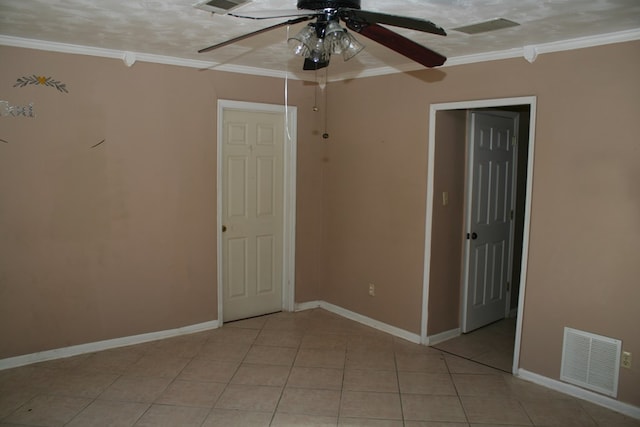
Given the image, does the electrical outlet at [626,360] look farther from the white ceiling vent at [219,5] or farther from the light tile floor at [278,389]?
the white ceiling vent at [219,5]

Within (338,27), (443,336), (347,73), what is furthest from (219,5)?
(443,336)

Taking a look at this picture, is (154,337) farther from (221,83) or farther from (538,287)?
(538,287)

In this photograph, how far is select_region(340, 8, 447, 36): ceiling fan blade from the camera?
190 centimetres

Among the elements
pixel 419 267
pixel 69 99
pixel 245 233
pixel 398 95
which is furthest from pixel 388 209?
pixel 69 99

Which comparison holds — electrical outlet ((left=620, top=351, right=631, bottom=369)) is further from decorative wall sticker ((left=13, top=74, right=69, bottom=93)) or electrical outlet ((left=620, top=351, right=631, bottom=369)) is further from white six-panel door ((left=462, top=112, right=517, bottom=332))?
decorative wall sticker ((left=13, top=74, right=69, bottom=93))

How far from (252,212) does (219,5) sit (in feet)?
8.33

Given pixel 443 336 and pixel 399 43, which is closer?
pixel 399 43

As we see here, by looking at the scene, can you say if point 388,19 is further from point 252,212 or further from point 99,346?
point 99,346

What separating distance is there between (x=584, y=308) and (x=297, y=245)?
2681 millimetres

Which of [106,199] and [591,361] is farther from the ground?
[106,199]

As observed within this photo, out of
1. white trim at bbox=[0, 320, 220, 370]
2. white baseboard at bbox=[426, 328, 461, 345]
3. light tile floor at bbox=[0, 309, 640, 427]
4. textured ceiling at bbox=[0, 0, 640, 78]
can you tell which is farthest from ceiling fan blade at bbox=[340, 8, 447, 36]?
white trim at bbox=[0, 320, 220, 370]

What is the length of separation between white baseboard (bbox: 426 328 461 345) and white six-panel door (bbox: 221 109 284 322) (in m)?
1.60

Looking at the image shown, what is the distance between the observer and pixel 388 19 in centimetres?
192

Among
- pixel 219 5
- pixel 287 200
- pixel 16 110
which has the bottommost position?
pixel 287 200
